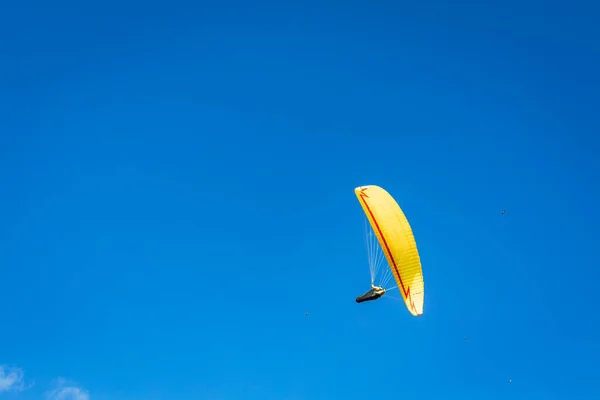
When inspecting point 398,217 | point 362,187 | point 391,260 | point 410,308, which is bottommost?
point 410,308

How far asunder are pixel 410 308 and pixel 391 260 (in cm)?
523

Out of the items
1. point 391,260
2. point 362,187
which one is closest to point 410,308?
point 391,260

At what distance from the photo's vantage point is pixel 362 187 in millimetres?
55750

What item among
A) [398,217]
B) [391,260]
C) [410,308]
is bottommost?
[410,308]

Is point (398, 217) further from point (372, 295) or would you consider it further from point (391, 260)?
point (372, 295)

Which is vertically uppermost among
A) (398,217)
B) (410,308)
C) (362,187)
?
(362,187)

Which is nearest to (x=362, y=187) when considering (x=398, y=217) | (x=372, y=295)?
(x=398, y=217)

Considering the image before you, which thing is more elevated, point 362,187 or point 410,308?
point 362,187

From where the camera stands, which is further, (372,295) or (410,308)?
(372,295)

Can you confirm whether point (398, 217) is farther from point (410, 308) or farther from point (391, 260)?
point (410, 308)

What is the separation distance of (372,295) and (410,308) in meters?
5.24

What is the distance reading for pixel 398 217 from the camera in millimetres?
52844

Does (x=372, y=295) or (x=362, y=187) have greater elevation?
(x=362, y=187)

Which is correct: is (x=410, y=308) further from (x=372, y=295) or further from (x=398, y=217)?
(x=398, y=217)
